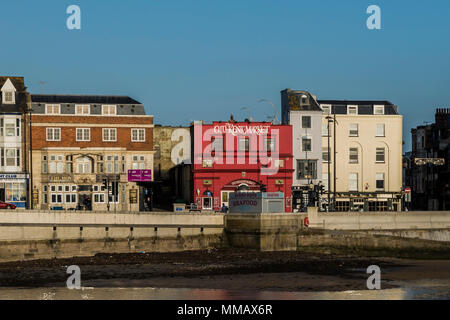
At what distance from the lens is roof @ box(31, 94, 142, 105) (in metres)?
98.7

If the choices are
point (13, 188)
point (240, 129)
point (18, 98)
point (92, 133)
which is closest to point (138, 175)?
point (92, 133)

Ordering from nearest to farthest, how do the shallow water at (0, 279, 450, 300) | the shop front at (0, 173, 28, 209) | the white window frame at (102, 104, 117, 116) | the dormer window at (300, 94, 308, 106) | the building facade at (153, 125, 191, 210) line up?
the shallow water at (0, 279, 450, 300) < the shop front at (0, 173, 28, 209) < the white window frame at (102, 104, 117, 116) < the dormer window at (300, 94, 308, 106) < the building facade at (153, 125, 191, 210)

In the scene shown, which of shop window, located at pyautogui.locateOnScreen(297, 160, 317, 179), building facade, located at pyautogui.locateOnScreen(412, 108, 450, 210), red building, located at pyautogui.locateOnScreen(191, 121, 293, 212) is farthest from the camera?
building facade, located at pyautogui.locateOnScreen(412, 108, 450, 210)

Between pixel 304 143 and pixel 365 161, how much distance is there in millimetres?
7579

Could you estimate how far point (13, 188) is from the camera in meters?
A: 93.6

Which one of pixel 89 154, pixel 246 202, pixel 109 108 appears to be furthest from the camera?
pixel 109 108

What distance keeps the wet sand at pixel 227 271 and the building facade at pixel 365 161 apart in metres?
32.0

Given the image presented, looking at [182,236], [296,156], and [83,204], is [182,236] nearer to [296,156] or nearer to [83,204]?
[83,204]

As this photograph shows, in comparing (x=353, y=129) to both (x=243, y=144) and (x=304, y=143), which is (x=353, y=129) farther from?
(x=243, y=144)

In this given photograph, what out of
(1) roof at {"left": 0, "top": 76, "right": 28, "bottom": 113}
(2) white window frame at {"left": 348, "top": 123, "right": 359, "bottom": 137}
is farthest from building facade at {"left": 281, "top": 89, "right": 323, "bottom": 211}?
(1) roof at {"left": 0, "top": 76, "right": 28, "bottom": 113}

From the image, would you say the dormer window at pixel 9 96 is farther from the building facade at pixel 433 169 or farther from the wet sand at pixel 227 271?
the building facade at pixel 433 169

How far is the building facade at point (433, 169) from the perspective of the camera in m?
114

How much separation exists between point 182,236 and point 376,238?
16.0 metres

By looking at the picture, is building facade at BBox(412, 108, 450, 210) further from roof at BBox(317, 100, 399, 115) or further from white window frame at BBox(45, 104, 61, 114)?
white window frame at BBox(45, 104, 61, 114)
